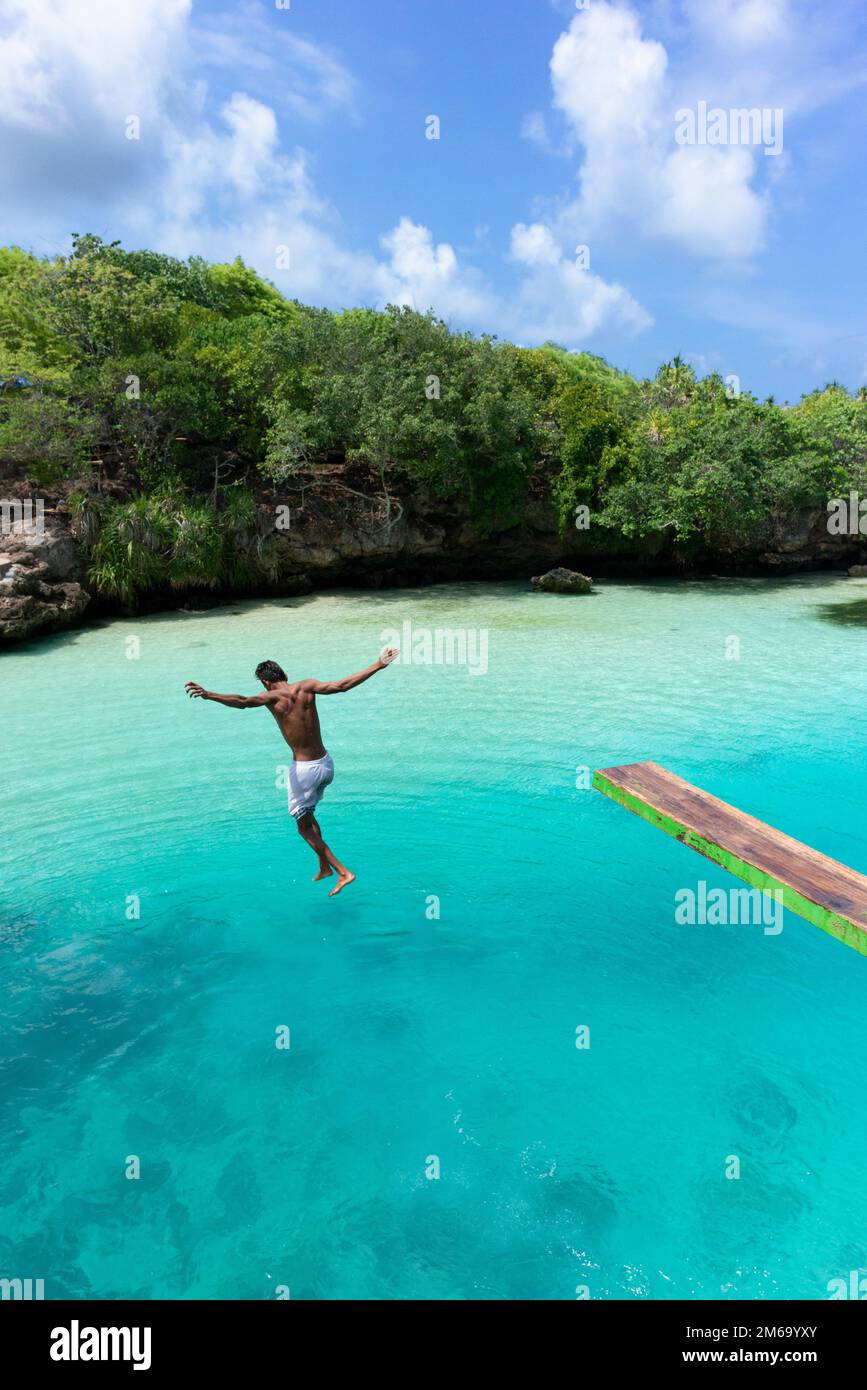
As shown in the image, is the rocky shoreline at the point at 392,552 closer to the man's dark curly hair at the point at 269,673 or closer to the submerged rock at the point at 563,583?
the submerged rock at the point at 563,583

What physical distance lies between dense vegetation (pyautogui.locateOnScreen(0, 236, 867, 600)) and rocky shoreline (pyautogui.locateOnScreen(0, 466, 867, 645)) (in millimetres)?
531

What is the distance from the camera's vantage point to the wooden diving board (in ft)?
19.5

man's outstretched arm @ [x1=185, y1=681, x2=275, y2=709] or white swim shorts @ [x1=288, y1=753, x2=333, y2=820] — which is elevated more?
man's outstretched arm @ [x1=185, y1=681, x2=275, y2=709]

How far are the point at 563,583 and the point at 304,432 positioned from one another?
26.7ft

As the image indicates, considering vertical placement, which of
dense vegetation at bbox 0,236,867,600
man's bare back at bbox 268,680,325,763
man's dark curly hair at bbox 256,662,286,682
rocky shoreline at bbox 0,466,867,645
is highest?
dense vegetation at bbox 0,236,867,600

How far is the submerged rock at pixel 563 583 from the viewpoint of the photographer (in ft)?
76.5

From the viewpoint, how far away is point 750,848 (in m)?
6.89

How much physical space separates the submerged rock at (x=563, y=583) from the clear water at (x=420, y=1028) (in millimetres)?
12407

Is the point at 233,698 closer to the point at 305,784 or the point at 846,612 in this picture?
the point at 305,784

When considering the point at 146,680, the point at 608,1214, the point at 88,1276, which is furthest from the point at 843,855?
the point at 146,680

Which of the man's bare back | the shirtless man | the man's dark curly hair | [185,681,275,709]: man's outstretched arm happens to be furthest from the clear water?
the man's dark curly hair

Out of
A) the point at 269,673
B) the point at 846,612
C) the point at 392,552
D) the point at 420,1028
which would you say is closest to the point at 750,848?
the point at 420,1028

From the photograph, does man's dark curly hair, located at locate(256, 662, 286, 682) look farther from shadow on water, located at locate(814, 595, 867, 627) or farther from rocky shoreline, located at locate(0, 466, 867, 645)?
shadow on water, located at locate(814, 595, 867, 627)

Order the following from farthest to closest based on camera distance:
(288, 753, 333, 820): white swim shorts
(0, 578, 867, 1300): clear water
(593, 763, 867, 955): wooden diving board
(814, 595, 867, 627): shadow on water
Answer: (814, 595, 867, 627): shadow on water → (288, 753, 333, 820): white swim shorts → (593, 763, 867, 955): wooden diving board → (0, 578, 867, 1300): clear water
